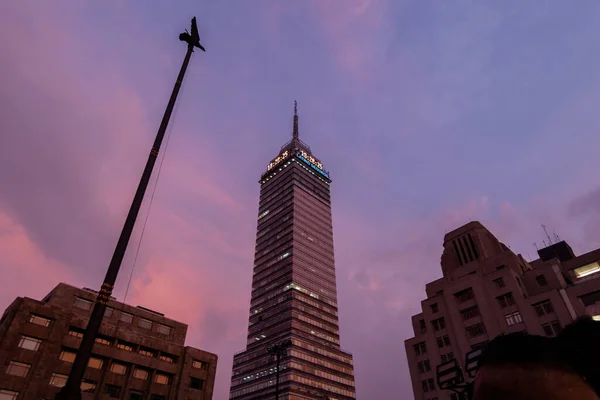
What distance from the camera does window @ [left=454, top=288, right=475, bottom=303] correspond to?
6156 centimetres

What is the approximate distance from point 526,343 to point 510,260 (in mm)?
69316

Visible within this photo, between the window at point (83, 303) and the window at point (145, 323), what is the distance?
21.9ft

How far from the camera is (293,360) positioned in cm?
11850

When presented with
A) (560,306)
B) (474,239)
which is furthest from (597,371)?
(474,239)

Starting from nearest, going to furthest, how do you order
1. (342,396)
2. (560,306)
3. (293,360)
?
(560,306), (293,360), (342,396)

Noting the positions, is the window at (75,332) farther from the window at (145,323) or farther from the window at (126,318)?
the window at (145,323)

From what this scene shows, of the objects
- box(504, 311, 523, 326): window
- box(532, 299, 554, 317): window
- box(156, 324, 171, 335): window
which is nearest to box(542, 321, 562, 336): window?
box(532, 299, 554, 317): window

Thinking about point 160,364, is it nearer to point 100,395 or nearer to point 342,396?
point 100,395

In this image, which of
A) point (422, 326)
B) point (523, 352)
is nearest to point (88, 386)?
point (422, 326)

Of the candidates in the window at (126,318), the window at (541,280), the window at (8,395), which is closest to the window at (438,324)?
the window at (541,280)

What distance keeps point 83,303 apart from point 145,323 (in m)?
8.24

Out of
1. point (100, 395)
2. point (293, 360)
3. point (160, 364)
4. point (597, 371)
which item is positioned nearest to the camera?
point (597, 371)

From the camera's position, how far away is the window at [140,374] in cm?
4649

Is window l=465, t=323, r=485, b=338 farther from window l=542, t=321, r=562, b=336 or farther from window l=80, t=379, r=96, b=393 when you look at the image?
window l=80, t=379, r=96, b=393
